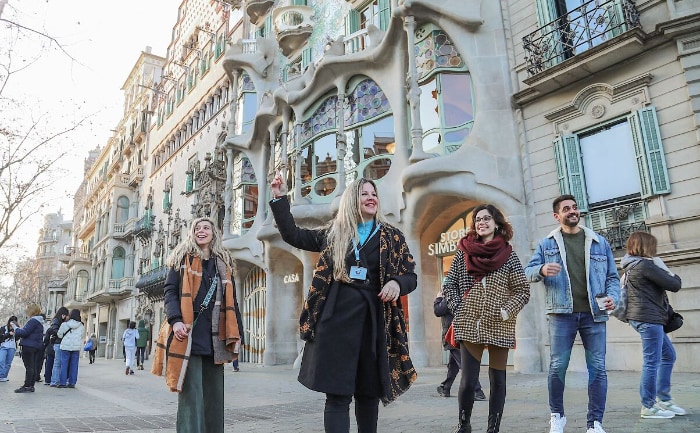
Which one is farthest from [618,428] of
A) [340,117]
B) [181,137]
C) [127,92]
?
[127,92]

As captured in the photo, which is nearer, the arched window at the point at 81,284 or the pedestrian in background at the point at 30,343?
the pedestrian in background at the point at 30,343

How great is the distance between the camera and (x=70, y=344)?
11.3 metres

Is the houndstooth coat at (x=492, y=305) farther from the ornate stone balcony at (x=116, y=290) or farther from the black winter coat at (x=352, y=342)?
the ornate stone balcony at (x=116, y=290)

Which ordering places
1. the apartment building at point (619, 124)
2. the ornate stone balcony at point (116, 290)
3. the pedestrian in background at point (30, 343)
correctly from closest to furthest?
the apartment building at point (619, 124)
the pedestrian in background at point (30, 343)
the ornate stone balcony at point (116, 290)

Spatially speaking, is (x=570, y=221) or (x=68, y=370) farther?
(x=68, y=370)

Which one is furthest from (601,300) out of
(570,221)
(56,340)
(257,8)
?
(257,8)

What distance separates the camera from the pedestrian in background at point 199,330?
145 inches

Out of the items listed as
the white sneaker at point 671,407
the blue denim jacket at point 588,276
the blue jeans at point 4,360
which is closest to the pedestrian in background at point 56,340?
the blue jeans at point 4,360

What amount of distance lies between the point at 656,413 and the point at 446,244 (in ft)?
31.0

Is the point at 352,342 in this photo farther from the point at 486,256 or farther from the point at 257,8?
the point at 257,8

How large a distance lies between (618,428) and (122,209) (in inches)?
1716

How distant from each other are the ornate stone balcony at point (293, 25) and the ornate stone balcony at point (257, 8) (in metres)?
3.02

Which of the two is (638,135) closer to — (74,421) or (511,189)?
(511,189)

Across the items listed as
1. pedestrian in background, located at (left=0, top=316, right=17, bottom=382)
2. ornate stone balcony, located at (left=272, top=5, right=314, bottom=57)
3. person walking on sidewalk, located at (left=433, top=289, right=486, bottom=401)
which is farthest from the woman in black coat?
ornate stone balcony, located at (left=272, top=5, right=314, bottom=57)
